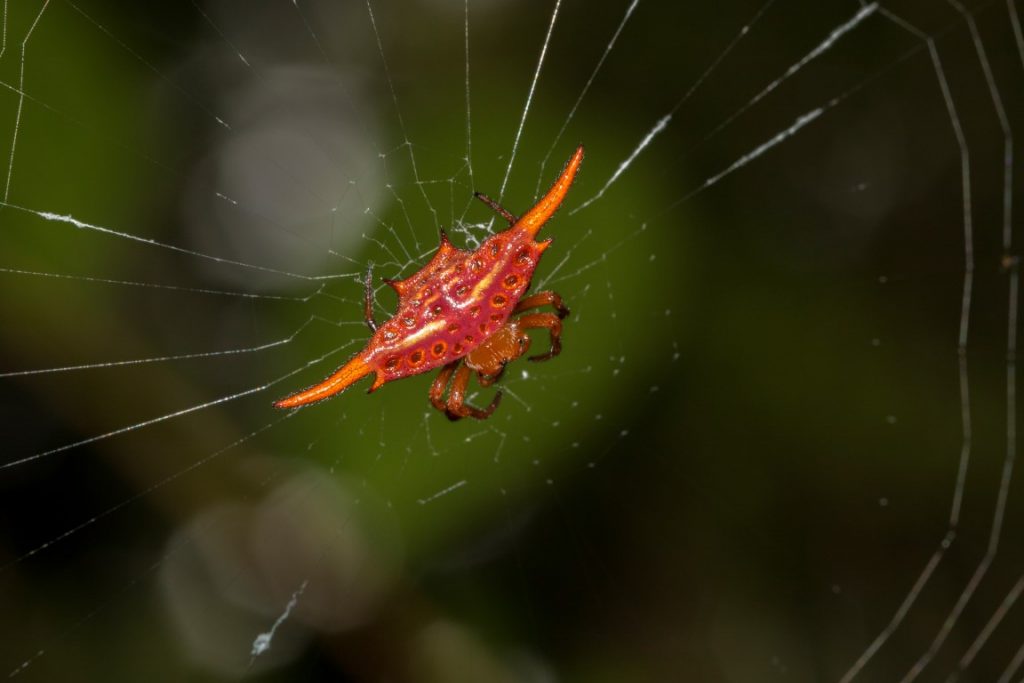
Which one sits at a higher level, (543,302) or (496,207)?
(496,207)

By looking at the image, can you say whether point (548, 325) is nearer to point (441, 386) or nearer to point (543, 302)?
point (543, 302)

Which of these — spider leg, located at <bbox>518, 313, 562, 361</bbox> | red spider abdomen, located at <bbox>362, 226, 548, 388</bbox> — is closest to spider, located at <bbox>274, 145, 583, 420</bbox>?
red spider abdomen, located at <bbox>362, 226, 548, 388</bbox>

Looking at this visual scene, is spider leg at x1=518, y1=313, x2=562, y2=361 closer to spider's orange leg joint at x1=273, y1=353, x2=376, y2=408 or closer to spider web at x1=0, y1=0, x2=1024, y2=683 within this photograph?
spider web at x1=0, y1=0, x2=1024, y2=683

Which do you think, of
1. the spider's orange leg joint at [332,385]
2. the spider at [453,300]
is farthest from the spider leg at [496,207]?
the spider's orange leg joint at [332,385]

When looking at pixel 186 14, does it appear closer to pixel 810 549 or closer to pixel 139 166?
pixel 139 166

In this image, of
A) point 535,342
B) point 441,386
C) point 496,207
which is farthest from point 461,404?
point 496,207
